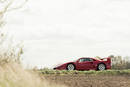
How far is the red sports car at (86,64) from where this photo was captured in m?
19.1

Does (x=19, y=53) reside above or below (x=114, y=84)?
above

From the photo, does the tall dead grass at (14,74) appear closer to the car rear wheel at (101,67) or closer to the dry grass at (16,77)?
the dry grass at (16,77)

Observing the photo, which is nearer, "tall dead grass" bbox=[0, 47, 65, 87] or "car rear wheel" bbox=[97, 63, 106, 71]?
"tall dead grass" bbox=[0, 47, 65, 87]

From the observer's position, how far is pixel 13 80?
688 cm

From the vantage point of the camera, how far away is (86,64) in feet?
63.2

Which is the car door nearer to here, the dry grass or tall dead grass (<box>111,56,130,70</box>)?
tall dead grass (<box>111,56,130,70</box>)

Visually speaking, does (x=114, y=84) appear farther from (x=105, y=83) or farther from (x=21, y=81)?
(x=21, y=81)

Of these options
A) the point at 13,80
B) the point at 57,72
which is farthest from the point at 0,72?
the point at 57,72

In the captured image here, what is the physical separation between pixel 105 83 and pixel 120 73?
4.76 metres

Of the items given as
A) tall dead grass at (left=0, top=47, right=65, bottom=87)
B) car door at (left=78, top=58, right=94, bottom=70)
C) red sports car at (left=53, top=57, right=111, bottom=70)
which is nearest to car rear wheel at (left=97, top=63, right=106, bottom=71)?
red sports car at (left=53, top=57, right=111, bottom=70)

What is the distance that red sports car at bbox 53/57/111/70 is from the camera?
19109mm

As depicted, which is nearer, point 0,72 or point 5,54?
point 0,72

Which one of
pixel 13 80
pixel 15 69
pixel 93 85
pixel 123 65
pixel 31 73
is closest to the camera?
pixel 13 80

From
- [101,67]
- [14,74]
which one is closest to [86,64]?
[101,67]
